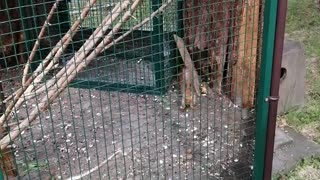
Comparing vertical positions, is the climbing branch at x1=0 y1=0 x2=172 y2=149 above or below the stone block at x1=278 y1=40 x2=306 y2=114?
above

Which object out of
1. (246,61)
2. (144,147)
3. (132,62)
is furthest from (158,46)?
(144,147)

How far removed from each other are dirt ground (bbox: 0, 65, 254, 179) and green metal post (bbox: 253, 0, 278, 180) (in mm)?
289

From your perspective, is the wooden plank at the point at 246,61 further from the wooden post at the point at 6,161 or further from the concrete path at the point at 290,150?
the wooden post at the point at 6,161

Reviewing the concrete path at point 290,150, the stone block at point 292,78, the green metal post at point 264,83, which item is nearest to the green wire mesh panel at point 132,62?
the stone block at point 292,78

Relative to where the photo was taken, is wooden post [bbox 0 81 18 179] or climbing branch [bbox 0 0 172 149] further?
wooden post [bbox 0 81 18 179]

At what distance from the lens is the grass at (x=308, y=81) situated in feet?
9.76

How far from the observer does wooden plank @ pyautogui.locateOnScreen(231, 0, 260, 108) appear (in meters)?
3.17

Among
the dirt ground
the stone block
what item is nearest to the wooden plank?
the dirt ground

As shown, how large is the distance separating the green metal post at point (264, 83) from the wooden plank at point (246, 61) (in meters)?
0.64

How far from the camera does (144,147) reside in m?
3.18

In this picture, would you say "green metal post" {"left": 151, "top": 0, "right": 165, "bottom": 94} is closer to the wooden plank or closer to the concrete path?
the wooden plank

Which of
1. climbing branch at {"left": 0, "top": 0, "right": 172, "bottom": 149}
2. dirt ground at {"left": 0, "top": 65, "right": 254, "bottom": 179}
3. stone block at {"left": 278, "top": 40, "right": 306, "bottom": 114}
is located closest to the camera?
climbing branch at {"left": 0, "top": 0, "right": 172, "bottom": 149}

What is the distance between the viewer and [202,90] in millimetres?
Result: 3744

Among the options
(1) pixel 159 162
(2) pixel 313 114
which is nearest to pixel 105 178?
(1) pixel 159 162
